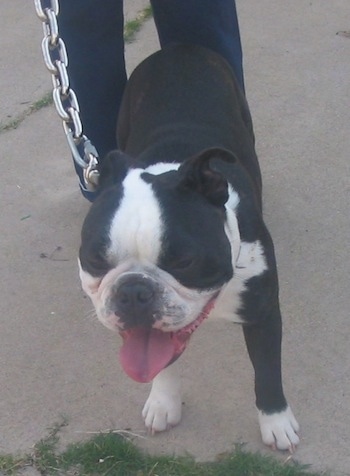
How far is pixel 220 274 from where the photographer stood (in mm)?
2844

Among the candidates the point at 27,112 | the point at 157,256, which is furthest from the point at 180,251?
the point at 27,112

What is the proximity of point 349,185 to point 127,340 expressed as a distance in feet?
7.61

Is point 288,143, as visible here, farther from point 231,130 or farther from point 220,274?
point 220,274

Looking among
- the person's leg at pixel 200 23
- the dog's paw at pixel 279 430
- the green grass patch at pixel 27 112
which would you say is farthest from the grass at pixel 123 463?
the green grass patch at pixel 27 112

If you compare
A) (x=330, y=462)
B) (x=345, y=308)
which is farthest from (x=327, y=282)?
(x=330, y=462)

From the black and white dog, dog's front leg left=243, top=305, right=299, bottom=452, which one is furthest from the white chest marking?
dog's front leg left=243, top=305, right=299, bottom=452

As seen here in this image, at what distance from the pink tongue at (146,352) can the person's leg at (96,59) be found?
5.82ft

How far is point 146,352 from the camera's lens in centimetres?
290

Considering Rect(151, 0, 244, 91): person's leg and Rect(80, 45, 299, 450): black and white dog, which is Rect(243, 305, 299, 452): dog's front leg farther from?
Rect(151, 0, 244, 91): person's leg

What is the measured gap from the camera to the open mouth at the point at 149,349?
9.42 feet

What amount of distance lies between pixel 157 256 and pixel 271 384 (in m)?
0.93

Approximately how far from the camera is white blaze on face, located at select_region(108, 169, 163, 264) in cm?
270

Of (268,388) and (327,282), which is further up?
(268,388)

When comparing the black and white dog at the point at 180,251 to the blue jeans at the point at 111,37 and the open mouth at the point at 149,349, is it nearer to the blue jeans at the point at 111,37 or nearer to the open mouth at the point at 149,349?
the open mouth at the point at 149,349
